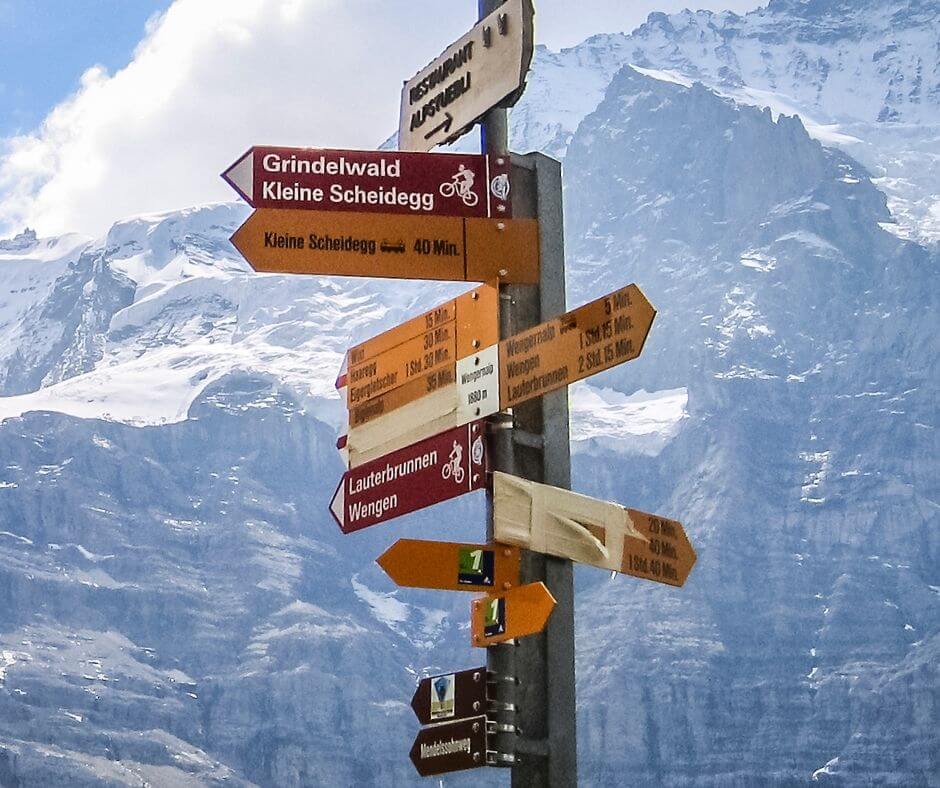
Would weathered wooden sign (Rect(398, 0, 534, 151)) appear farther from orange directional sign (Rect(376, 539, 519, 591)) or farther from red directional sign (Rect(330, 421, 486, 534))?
orange directional sign (Rect(376, 539, 519, 591))

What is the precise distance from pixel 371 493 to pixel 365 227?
1200 mm

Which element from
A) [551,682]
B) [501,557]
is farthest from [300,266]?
[551,682]

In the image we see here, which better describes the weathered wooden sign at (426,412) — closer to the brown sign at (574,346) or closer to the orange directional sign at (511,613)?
the brown sign at (574,346)

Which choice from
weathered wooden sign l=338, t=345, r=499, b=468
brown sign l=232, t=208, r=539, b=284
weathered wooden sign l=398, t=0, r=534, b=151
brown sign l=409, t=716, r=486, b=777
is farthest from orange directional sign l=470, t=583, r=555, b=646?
weathered wooden sign l=398, t=0, r=534, b=151

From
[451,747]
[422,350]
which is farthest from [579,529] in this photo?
[422,350]

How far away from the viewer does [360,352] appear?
8.14 meters

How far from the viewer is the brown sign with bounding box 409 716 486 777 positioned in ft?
22.7

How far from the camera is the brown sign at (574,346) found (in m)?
6.59

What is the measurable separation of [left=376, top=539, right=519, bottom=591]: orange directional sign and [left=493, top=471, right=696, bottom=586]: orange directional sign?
0.13m

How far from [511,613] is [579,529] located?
0.45m

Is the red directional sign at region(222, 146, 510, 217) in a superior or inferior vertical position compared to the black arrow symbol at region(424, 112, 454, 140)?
inferior

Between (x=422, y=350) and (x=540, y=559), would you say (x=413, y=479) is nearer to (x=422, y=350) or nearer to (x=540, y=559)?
(x=422, y=350)

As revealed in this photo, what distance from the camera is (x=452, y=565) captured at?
23.9 ft

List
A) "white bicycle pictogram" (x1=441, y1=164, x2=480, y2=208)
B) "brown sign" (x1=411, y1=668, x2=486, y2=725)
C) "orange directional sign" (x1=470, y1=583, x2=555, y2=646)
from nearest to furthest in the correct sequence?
1. "orange directional sign" (x1=470, y1=583, x2=555, y2=646)
2. "brown sign" (x1=411, y1=668, x2=486, y2=725)
3. "white bicycle pictogram" (x1=441, y1=164, x2=480, y2=208)
